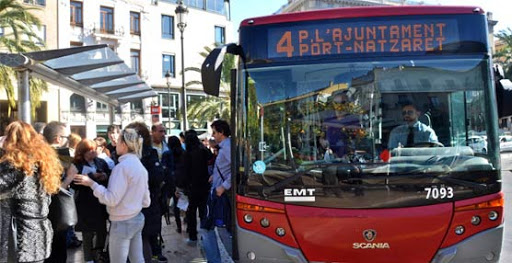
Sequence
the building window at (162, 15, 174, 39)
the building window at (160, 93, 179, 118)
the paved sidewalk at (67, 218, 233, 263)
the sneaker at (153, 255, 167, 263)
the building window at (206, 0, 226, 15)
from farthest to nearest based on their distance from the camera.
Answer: the building window at (206, 0, 226, 15)
the building window at (162, 15, 174, 39)
the building window at (160, 93, 179, 118)
the paved sidewalk at (67, 218, 233, 263)
the sneaker at (153, 255, 167, 263)

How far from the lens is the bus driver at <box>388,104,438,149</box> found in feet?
13.6

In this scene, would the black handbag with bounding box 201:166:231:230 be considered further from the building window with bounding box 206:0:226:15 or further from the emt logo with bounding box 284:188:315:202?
the building window with bounding box 206:0:226:15

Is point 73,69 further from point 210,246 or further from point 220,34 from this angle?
point 220,34

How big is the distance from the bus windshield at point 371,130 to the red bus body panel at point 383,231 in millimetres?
96

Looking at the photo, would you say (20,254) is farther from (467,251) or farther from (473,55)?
(473,55)

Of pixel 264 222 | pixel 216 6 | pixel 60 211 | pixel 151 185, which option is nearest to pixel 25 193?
pixel 60 211

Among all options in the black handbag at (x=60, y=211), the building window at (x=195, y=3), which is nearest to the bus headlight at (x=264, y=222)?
the black handbag at (x=60, y=211)

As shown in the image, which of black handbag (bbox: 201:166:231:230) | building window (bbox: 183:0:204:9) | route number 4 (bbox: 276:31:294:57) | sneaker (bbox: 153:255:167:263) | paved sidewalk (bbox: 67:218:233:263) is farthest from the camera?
building window (bbox: 183:0:204:9)

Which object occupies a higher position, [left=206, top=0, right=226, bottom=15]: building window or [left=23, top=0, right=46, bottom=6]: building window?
[left=206, top=0, right=226, bottom=15]: building window

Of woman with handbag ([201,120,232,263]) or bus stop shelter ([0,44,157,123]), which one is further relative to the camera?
bus stop shelter ([0,44,157,123])

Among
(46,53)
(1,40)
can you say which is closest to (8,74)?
(1,40)

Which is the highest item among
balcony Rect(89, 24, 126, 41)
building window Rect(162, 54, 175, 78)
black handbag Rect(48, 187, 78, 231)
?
balcony Rect(89, 24, 126, 41)

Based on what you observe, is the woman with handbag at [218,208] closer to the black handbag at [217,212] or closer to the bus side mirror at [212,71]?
the black handbag at [217,212]

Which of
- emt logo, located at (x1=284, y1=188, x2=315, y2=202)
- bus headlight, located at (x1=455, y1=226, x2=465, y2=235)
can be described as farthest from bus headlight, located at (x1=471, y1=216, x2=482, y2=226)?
emt logo, located at (x1=284, y1=188, x2=315, y2=202)
